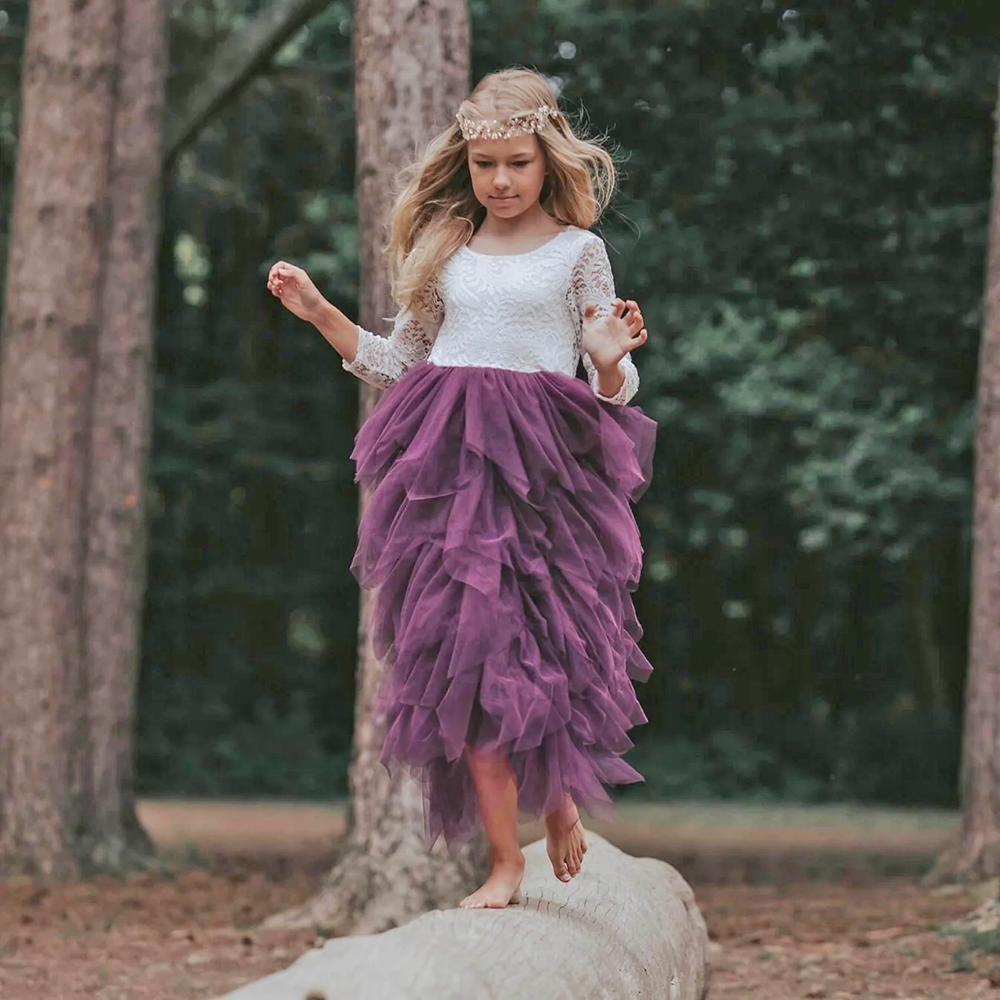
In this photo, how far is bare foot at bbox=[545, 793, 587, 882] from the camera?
168 inches

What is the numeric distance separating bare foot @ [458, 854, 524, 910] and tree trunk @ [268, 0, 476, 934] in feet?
9.19

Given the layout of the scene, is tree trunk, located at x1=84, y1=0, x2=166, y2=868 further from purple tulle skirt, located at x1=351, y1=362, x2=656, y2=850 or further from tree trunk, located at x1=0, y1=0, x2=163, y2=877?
purple tulle skirt, located at x1=351, y1=362, x2=656, y2=850

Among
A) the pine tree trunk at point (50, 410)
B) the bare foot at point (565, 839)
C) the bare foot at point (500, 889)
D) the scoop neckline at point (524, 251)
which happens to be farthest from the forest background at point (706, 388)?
the bare foot at point (500, 889)

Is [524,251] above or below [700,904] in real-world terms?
above

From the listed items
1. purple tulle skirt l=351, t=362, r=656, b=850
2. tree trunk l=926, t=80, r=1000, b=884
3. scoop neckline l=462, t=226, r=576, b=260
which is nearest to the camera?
purple tulle skirt l=351, t=362, r=656, b=850

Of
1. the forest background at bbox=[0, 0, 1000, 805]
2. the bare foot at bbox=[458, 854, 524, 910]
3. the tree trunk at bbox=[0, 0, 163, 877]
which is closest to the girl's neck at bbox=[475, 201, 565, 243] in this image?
the bare foot at bbox=[458, 854, 524, 910]

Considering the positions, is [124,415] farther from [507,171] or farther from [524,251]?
[507,171]

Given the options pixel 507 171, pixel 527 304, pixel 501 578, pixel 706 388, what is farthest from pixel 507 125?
pixel 706 388

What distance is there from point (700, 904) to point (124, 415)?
13.4 feet

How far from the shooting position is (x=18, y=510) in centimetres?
902

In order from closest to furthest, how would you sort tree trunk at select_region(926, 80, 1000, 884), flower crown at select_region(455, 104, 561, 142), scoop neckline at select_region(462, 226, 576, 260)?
1. flower crown at select_region(455, 104, 561, 142)
2. scoop neckline at select_region(462, 226, 576, 260)
3. tree trunk at select_region(926, 80, 1000, 884)

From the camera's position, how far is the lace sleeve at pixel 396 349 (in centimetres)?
452

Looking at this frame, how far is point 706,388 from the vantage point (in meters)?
16.0

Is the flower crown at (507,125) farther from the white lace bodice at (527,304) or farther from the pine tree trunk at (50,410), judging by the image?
the pine tree trunk at (50,410)
